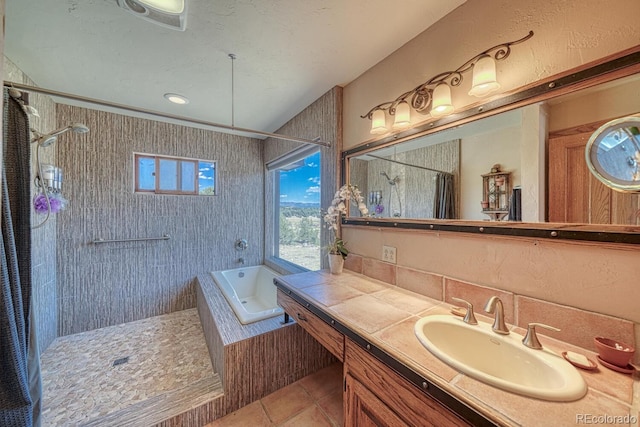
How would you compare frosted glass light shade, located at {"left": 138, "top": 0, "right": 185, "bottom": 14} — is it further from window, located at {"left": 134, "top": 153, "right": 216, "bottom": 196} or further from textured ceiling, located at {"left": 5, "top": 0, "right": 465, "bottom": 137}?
window, located at {"left": 134, "top": 153, "right": 216, "bottom": 196}

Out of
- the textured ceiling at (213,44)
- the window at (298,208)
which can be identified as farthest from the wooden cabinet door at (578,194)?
the window at (298,208)

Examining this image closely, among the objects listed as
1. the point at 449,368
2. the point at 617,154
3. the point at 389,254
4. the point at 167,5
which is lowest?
the point at 449,368

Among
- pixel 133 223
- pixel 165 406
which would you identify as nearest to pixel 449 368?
pixel 165 406

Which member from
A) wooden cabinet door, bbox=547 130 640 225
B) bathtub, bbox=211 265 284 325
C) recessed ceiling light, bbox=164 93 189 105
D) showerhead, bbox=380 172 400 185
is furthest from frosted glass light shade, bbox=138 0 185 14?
bathtub, bbox=211 265 284 325

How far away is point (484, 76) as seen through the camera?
1.04m

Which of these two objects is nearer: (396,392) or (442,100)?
(396,392)

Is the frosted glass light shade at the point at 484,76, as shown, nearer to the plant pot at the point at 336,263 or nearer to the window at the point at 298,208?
the plant pot at the point at 336,263

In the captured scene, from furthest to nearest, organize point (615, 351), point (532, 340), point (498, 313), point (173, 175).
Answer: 1. point (173, 175)
2. point (498, 313)
3. point (532, 340)
4. point (615, 351)

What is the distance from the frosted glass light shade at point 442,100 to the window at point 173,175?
283 cm

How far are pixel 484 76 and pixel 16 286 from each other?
2.32 meters

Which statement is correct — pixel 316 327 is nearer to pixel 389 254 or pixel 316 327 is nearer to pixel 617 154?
pixel 389 254

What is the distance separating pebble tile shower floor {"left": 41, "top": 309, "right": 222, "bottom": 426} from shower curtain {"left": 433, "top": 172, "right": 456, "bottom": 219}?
6.16 feet

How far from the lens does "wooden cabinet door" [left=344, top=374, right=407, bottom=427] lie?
83 cm

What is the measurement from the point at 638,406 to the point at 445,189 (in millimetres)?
962
